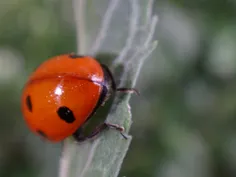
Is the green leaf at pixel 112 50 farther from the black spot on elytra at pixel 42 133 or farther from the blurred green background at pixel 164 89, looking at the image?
the blurred green background at pixel 164 89

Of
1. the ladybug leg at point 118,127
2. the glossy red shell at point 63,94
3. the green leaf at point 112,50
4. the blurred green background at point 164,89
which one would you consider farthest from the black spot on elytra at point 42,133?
the blurred green background at point 164,89

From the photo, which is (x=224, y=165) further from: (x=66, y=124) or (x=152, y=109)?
(x=66, y=124)

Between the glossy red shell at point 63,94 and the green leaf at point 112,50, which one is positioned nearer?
the green leaf at point 112,50

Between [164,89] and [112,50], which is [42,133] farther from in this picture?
[164,89]

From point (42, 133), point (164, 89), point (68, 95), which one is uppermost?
point (68, 95)

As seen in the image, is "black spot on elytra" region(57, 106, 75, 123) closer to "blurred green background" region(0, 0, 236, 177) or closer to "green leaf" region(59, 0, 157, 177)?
"green leaf" region(59, 0, 157, 177)

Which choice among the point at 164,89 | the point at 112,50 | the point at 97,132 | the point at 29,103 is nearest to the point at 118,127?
the point at 97,132

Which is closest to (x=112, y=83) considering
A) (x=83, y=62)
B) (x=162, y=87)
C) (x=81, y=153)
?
(x=83, y=62)
